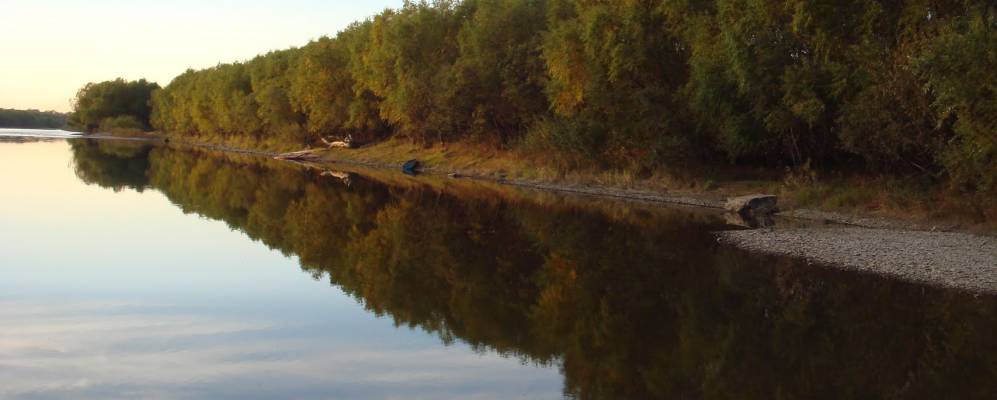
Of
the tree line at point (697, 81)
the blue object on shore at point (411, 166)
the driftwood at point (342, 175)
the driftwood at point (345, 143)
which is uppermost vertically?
the tree line at point (697, 81)

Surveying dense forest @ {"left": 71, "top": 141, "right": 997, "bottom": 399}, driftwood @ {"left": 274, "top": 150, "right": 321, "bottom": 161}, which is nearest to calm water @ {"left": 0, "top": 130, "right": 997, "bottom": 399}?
dense forest @ {"left": 71, "top": 141, "right": 997, "bottom": 399}

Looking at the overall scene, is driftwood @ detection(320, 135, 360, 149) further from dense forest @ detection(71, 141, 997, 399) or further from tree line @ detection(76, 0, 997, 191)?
dense forest @ detection(71, 141, 997, 399)

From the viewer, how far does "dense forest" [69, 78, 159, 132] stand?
149 meters

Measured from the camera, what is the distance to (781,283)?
1694 cm

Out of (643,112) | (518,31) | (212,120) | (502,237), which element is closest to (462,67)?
(518,31)

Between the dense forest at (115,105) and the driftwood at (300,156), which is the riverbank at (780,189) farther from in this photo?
the dense forest at (115,105)

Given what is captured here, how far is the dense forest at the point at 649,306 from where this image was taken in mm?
10922

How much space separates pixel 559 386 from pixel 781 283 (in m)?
8.30

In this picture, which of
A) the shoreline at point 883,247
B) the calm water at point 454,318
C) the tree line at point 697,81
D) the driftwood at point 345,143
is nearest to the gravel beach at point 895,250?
the shoreline at point 883,247

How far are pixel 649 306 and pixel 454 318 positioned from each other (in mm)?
3594

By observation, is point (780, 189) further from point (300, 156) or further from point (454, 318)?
point (300, 156)

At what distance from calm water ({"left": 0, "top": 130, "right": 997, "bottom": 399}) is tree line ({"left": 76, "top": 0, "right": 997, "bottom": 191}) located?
270 inches

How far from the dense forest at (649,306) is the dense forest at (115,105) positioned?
136m

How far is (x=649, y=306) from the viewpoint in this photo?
14930 millimetres
